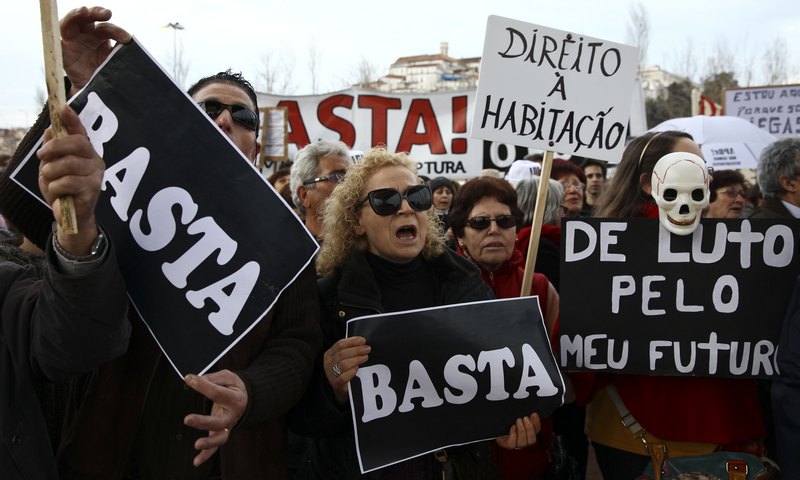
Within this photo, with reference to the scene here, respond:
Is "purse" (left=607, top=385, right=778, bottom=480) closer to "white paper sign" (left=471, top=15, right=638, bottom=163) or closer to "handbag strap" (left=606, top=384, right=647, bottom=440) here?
"handbag strap" (left=606, top=384, right=647, bottom=440)

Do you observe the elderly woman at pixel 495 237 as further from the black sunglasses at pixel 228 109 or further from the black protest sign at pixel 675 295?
the black sunglasses at pixel 228 109

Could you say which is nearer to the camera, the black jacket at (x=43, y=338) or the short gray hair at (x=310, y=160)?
the black jacket at (x=43, y=338)

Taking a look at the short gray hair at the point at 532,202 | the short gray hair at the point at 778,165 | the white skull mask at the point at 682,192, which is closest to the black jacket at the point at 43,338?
the white skull mask at the point at 682,192

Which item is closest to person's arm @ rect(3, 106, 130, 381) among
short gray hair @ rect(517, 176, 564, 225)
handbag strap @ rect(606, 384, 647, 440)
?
handbag strap @ rect(606, 384, 647, 440)

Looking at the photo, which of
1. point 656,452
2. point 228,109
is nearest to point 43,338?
point 228,109

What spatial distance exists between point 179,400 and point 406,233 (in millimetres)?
998

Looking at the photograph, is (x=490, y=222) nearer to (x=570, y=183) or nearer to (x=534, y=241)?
(x=534, y=241)

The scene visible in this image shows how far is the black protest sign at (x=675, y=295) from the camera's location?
2.65m

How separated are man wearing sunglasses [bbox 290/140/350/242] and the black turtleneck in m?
1.22

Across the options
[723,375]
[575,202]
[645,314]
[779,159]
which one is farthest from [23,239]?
[575,202]

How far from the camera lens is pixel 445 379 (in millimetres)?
2459

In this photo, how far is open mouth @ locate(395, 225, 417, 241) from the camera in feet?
8.48

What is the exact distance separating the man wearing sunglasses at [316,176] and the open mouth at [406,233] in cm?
127

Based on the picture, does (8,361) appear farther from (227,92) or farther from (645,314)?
(645,314)
